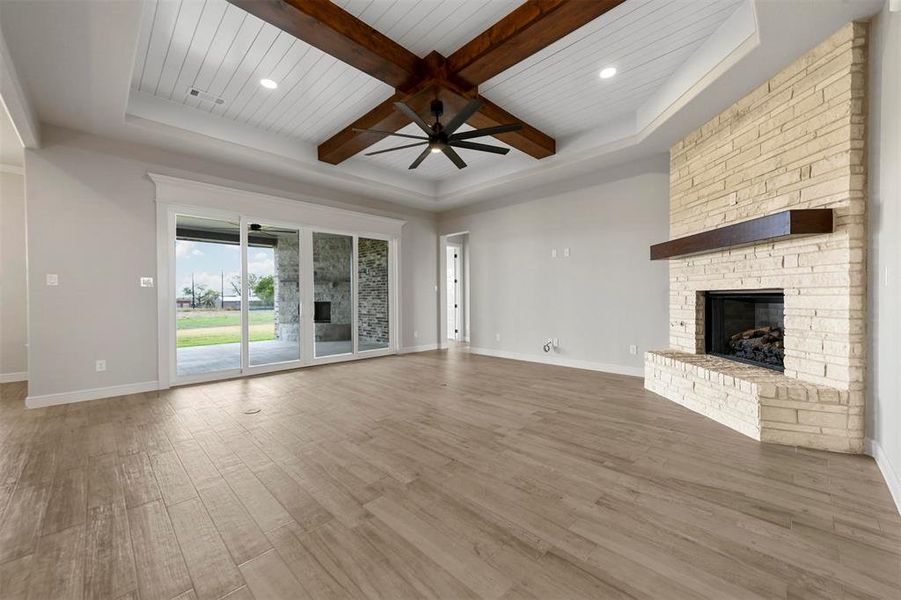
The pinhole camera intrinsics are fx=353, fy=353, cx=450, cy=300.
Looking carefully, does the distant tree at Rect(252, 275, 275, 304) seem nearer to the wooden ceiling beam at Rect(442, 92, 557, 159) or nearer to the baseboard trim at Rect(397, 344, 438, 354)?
the baseboard trim at Rect(397, 344, 438, 354)

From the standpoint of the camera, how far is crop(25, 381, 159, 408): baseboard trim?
3.71m

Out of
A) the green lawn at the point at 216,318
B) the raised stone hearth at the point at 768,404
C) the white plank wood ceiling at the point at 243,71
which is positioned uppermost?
the white plank wood ceiling at the point at 243,71

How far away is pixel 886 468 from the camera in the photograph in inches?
83.3

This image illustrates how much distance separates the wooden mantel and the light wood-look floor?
5.23 feet

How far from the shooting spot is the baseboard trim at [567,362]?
491 centimetres

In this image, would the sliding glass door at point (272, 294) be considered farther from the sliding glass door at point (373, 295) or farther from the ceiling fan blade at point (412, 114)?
the ceiling fan blade at point (412, 114)

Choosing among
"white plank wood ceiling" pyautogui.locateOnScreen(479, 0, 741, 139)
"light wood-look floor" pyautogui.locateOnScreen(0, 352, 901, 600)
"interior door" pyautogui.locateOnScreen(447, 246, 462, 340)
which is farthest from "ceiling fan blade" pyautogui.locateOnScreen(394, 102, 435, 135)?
"interior door" pyautogui.locateOnScreen(447, 246, 462, 340)

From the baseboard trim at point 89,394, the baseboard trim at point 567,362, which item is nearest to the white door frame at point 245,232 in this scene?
the baseboard trim at point 89,394

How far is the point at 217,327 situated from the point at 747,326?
6534 mm

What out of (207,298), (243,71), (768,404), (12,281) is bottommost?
(768,404)

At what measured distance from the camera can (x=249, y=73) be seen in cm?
346

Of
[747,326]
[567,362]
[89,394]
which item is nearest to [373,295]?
[567,362]

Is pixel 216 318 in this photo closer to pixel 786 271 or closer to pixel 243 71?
pixel 243 71

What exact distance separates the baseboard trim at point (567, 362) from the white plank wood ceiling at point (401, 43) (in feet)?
10.8
